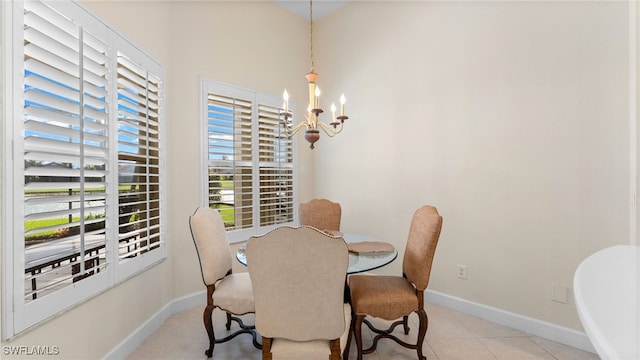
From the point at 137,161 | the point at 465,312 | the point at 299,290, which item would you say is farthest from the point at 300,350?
the point at 465,312

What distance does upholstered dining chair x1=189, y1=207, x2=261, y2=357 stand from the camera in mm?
2059

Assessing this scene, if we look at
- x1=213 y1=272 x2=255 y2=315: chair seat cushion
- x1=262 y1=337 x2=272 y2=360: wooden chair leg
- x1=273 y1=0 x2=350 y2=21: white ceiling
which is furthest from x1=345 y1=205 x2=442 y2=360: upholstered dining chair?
x1=273 y1=0 x2=350 y2=21: white ceiling

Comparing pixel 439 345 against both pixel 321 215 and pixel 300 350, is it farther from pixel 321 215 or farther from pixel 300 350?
pixel 321 215

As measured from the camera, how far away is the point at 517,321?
250 cm

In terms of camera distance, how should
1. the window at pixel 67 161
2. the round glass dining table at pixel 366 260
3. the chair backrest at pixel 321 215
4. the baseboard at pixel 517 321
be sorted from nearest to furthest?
the window at pixel 67 161
the round glass dining table at pixel 366 260
the baseboard at pixel 517 321
the chair backrest at pixel 321 215

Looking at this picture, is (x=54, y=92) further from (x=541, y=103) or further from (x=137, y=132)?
(x=541, y=103)

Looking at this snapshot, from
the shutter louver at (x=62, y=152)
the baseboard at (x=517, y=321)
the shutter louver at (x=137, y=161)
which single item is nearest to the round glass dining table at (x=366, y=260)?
the shutter louver at (x=137, y=161)

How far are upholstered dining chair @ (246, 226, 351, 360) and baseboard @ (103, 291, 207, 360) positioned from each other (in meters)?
1.32

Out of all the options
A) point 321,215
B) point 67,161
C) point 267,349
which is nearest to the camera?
point 267,349

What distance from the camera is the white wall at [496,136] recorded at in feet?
7.02

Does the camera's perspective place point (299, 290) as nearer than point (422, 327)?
Yes

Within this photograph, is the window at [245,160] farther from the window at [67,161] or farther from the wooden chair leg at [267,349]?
the wooden chair leg at [267,349]

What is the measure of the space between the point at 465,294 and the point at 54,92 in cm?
355

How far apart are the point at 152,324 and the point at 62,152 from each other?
65.5 inches
